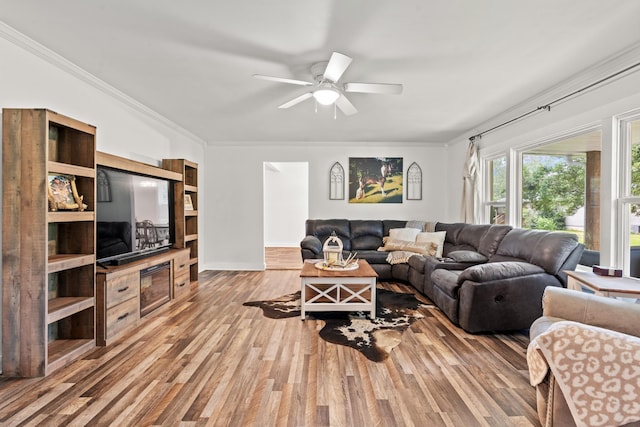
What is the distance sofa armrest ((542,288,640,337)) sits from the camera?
5.04 ft

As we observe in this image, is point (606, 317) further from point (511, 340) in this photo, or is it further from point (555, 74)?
point (555, 74)

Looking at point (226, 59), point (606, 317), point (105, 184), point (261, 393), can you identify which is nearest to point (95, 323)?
point (105, 184)

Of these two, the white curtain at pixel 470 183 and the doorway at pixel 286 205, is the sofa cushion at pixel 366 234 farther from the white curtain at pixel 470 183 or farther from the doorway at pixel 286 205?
the doorway at pixel 286 205

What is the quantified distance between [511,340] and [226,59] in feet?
11.4

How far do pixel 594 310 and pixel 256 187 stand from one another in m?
5.21

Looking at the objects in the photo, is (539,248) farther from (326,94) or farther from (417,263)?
(326,94)

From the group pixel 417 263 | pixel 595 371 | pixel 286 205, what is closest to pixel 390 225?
pixel 417 263

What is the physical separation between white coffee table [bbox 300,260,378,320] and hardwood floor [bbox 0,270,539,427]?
0.95 feet

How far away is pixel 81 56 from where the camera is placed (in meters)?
2.55

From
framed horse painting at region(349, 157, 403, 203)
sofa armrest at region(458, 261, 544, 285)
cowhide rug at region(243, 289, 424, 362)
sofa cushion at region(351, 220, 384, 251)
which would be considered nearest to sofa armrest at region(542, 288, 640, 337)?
sofa armrest at region(458, 261, 544, 285)

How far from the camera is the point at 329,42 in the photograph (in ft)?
7.45

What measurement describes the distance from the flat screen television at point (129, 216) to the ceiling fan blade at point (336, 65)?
2265mm

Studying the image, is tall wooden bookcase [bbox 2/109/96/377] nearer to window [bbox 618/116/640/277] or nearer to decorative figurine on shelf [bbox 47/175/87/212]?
decorative figurine on shelf [bbox 47/175/87/212]

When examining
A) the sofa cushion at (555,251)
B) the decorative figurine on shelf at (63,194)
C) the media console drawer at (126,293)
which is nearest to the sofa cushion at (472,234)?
the sofa cushion at (555,251)
